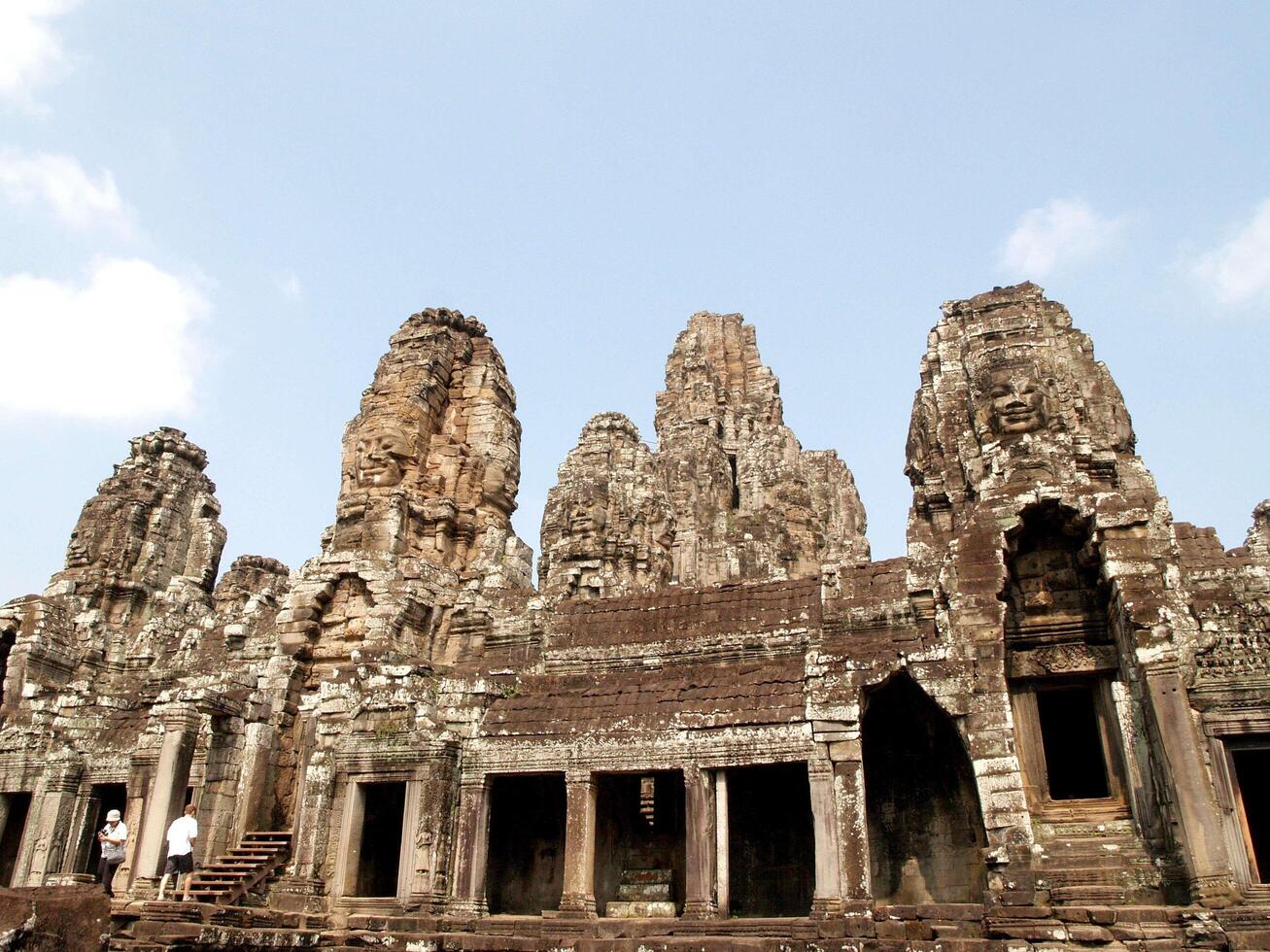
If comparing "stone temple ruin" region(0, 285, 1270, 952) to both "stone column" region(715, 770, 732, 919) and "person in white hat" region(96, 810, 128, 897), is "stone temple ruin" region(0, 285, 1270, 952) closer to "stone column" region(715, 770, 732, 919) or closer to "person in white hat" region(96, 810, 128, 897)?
"stone column" region(715, 770, 732, 919)

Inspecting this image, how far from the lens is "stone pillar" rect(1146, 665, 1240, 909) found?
10.8 meters

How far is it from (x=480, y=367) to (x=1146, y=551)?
603 inches

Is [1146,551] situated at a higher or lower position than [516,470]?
lower

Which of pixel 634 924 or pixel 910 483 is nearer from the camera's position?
pixel 634 924

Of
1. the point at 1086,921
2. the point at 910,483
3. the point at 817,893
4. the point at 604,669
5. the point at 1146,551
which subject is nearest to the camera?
the point at 1086,921

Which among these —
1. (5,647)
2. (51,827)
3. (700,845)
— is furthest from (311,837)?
(5,647)

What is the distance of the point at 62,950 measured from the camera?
1044 cm

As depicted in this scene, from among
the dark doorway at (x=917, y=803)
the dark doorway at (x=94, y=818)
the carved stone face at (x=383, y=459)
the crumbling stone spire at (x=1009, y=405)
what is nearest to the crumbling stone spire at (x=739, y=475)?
the crumbling stone spire at (x=1009, y=405)

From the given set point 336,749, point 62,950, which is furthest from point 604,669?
point 62,950

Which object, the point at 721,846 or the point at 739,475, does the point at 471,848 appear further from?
the point at 739,475

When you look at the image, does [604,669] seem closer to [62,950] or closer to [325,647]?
[325,647]

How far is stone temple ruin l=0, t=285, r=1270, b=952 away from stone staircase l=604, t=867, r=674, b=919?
0.05m

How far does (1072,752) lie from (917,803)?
3392 mm

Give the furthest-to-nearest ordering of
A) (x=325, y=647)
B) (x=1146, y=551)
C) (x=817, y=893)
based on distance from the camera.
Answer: (x=325, y=647) → (x=1146, y=551) → (x=817, y=893)
